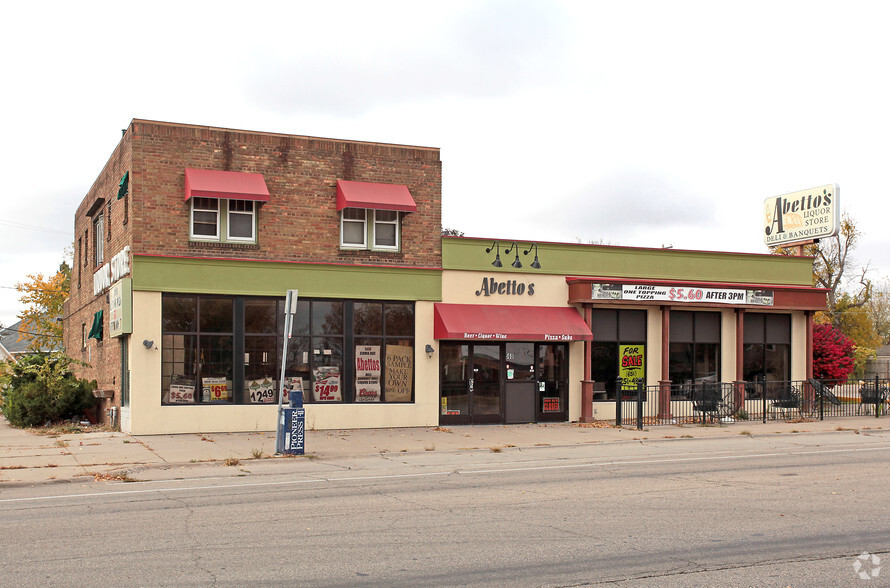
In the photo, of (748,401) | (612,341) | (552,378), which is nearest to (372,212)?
(552,378)

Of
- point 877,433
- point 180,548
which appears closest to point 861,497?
point 180,548

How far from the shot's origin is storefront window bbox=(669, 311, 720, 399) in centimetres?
2522

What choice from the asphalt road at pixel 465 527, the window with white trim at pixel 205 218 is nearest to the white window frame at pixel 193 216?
the window with white trim at pixel 205 218

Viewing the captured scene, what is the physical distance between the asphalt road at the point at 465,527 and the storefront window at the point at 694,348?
1002 cm

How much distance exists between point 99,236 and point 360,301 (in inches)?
388

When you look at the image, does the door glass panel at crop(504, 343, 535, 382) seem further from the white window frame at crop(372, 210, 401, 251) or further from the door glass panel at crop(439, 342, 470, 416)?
the white window frame at crop(372, 210, 401, 251)

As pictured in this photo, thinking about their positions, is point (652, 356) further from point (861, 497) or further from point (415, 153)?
point (861, 497)

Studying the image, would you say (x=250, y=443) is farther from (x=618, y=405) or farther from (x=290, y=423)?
(x=618, y=405)

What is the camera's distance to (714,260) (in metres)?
25.7

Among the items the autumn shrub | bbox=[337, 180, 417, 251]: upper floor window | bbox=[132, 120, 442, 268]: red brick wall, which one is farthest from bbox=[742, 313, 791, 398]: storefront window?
the autumn shrub

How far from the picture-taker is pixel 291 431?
16547 mm

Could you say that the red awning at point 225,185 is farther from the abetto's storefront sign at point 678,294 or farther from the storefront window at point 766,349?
the storefront window at point 766,349

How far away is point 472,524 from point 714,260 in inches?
722

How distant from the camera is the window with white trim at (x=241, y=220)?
2112 centimetres
